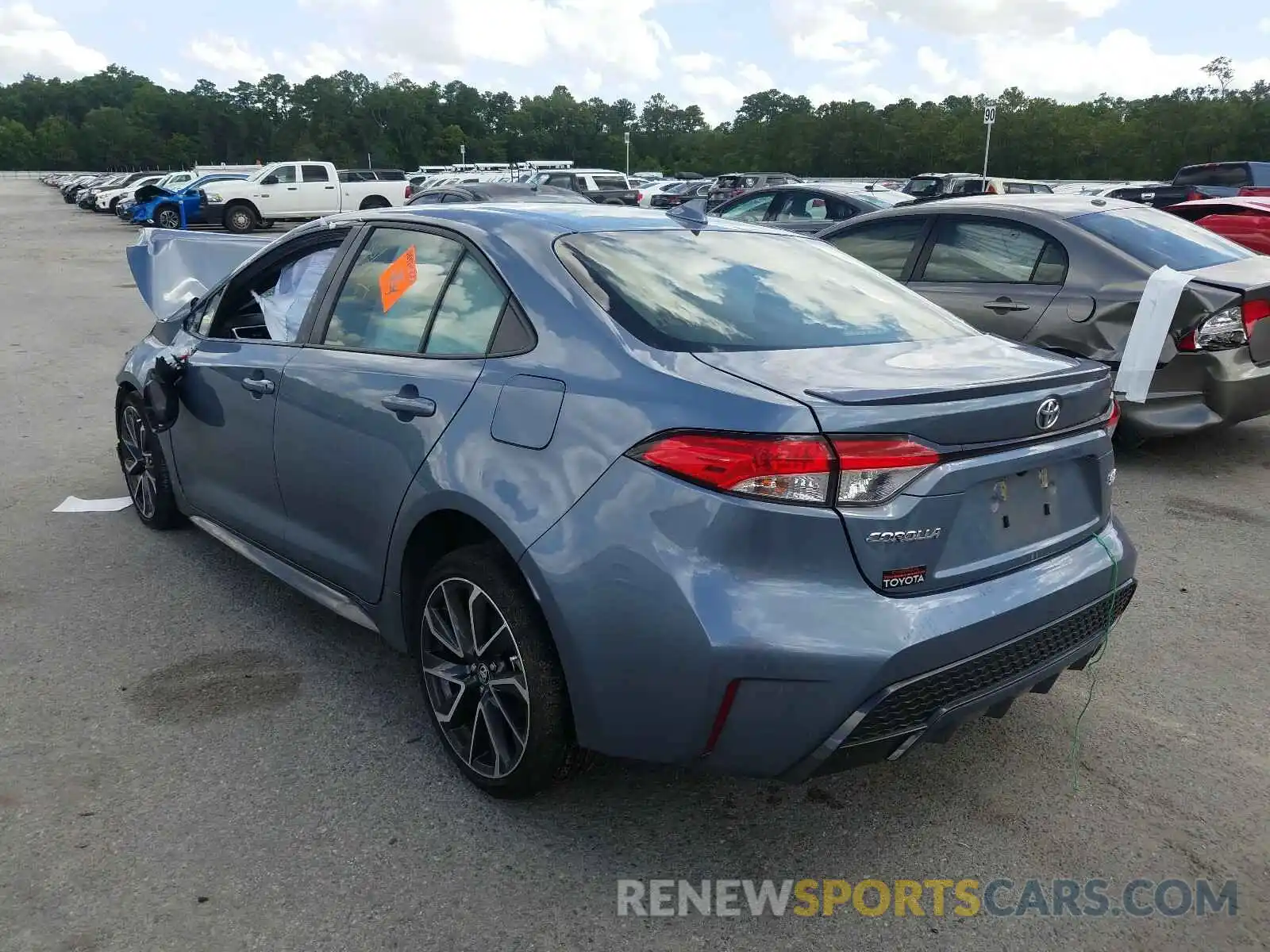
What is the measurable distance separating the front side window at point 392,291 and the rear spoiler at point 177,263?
10.8 feet

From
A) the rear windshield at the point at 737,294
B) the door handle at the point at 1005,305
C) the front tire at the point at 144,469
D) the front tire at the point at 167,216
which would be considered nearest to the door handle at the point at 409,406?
the rear windshield at the point at 737,294

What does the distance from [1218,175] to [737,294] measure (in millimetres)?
23415

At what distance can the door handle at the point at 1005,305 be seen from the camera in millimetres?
6223

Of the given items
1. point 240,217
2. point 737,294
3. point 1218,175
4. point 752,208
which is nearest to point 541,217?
point 737,294

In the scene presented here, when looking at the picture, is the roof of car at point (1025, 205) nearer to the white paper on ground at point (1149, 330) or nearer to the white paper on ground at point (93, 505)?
the white paper on ground at point (1149, 330)

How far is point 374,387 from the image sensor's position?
3160 mm

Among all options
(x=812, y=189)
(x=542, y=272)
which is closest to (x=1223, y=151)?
(x=812, y=189)

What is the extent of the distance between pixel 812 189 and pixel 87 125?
503 ft

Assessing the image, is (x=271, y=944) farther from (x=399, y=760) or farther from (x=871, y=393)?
(x=871, y=393)

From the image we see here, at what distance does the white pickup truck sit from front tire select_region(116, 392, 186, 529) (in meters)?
27.4

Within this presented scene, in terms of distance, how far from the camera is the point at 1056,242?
20.4 ft

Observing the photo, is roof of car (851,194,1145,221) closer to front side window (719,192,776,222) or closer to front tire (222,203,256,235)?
front side window (719,192,776,222)

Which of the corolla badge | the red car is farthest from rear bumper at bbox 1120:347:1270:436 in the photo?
the red car

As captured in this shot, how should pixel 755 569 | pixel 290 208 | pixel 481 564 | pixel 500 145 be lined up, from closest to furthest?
pixel 755 569 → pixel 481 564 → pixel 290 208 → pixel 500 145
